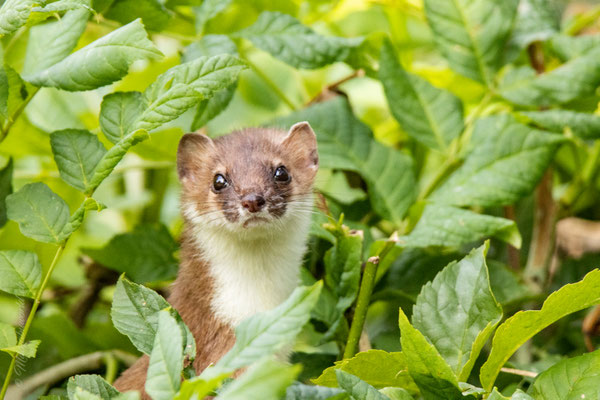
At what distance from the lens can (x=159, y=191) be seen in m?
3.74

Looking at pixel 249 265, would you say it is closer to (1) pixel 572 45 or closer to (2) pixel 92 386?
(2) pixel 92 386

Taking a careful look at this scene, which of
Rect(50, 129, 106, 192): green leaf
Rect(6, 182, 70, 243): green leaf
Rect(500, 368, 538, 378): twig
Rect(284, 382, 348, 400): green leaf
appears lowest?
Rect(500, 368, 538, 378): twig

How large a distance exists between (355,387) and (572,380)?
19.3 inches

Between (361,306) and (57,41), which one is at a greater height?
(57,41)

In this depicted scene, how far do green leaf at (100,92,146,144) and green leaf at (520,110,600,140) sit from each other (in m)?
1.41

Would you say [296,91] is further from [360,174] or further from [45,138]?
[45,138]

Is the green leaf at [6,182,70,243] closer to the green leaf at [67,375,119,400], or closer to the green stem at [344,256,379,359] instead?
the green leaf at [67,375,119,400]

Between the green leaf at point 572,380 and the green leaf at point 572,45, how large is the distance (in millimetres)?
1445

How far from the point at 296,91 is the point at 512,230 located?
5.15ft

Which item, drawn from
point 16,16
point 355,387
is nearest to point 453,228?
point 355,387

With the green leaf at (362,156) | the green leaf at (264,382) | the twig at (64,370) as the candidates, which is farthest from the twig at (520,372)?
the twig at (64,370)

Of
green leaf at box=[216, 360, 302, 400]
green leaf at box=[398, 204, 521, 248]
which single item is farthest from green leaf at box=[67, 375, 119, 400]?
green leaf at box=[398, 204, 521, 248]

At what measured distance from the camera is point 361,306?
197 centimetres

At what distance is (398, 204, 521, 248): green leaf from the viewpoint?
2.16 m
